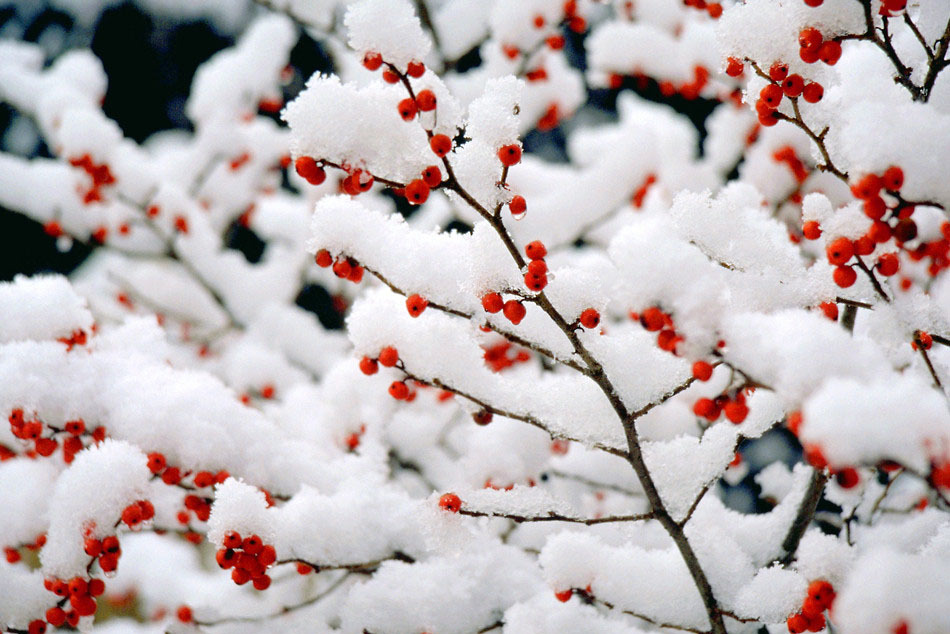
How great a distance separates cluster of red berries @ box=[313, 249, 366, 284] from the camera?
1.53 meters

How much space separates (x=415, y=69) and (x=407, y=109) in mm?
85

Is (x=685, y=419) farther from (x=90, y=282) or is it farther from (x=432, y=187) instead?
(x=90, y=282)

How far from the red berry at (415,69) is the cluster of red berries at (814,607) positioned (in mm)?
1412

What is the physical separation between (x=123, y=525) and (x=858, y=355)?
189 cm

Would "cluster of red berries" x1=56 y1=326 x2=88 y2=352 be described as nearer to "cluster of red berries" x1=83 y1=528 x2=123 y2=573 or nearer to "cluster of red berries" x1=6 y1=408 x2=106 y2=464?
"cluster of red berries" x1=6 y1=408 x2=106 y2=464

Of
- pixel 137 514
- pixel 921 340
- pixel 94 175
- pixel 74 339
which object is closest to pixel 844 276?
pixel 921 340

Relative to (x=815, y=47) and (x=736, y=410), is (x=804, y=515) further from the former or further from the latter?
(x=815, y=47)

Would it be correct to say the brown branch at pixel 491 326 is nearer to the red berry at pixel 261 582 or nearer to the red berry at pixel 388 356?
the red berry at pixel 388 356

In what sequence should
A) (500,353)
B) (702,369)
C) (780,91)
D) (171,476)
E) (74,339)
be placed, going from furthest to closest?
(500,353), (74,339), (171,476), (780,91), (702,369)

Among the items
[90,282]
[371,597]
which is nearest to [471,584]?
[371,597]

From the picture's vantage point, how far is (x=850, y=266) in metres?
1.40

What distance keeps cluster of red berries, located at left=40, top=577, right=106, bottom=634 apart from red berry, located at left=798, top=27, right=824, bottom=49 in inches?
90.2

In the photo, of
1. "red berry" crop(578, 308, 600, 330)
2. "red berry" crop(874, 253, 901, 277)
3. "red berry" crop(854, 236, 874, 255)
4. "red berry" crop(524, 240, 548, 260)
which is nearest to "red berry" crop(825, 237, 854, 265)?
"red berry" crop(854, 236, 874, 255)

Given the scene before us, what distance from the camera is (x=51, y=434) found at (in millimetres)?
2053
